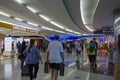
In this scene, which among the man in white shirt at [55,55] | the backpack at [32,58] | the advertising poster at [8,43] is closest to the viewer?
the man in white shirt at [55,55]

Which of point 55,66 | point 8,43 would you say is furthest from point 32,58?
point 8,43

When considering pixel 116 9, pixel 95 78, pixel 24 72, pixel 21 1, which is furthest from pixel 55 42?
pixel 116 9

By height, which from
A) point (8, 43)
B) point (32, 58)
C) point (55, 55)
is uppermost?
point (8, 43)

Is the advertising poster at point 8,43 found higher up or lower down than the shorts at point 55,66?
higher up

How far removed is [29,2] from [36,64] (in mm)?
5449

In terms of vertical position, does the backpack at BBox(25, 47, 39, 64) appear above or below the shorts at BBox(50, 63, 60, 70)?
above

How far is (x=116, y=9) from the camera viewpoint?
1653 cm

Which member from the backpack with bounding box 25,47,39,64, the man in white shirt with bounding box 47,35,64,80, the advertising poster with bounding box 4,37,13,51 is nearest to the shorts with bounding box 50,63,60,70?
the man in white shirt with bounding box 47,35,64,80

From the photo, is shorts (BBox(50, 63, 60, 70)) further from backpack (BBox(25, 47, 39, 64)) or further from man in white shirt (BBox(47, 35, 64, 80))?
backpack (BBox(25, 47, 39, 64))

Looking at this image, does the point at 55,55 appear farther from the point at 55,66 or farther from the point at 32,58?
the point at 32,58

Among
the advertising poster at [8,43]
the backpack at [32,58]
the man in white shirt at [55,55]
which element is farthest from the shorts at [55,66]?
the advertising poster at [8,43]

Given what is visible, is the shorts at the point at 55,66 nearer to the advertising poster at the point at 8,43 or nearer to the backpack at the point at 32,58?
the backpack at the point at 32,58

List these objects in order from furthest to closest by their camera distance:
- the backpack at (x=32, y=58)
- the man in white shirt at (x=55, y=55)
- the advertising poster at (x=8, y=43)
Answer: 1. the advertising poster at (x=8, y=43)
2. the backpack at (x=32, y=58)
3. the man in white shirt at (x=55, y=55)

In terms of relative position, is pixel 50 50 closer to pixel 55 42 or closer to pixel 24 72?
pixel 55 42
